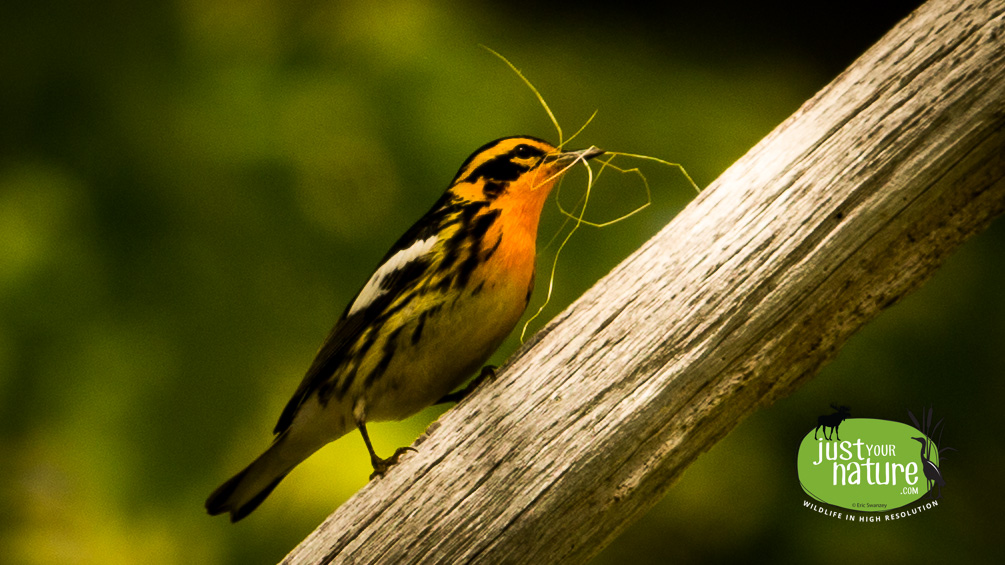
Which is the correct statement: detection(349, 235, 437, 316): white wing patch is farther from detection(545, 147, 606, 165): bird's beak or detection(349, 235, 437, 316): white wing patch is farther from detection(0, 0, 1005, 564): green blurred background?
detection(0, 0, 1005, 564): green blurred background

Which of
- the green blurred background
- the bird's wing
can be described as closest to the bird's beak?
the bird's wing

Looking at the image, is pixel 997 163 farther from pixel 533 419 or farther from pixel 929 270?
pixel 533 419

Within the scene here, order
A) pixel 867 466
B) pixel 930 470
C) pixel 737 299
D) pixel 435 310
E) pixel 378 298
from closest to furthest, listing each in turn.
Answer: pixel 737 299 < pixel 435 310 < pixel 378 298 < pixel 867 466 < pixel 930 470

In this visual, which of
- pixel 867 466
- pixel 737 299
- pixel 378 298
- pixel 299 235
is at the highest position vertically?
pixel 299 235

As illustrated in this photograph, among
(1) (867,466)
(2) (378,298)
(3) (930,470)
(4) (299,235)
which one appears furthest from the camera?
(4) (299,235)

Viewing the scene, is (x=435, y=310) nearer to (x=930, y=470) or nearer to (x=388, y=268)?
(x=388, y=268)

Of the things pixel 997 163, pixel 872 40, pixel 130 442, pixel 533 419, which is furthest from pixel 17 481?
pixel 872 40

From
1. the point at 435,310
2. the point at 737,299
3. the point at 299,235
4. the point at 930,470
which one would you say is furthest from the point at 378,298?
the point at 930,470
